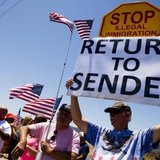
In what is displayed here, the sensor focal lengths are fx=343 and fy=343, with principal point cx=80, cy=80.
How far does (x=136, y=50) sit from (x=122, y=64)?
22cm

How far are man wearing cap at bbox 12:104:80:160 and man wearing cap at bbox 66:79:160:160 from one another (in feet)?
1.86

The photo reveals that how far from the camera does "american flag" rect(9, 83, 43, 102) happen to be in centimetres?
896

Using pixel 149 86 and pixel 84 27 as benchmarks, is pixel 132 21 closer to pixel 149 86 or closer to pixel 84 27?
pixel 149 86

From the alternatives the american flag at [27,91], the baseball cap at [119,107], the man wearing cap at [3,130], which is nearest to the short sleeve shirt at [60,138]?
the baseball cap at [119,107]

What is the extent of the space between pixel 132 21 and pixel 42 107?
3525 mm

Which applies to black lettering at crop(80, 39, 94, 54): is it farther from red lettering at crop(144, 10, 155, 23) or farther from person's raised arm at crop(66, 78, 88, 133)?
red lettering at crop(144, 10, 155, 23)

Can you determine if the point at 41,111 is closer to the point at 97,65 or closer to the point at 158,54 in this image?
the point at 97,65

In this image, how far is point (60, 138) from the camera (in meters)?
4.47

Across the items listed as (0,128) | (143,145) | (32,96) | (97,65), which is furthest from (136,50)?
(32,96)

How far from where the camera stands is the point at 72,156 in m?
4.41

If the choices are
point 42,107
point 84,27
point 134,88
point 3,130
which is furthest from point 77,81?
point 84,27

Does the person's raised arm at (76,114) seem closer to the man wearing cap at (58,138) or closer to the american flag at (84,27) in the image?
the man wearing cap at (58,138)

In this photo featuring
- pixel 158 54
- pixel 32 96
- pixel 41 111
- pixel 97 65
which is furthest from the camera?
pixel 32 96

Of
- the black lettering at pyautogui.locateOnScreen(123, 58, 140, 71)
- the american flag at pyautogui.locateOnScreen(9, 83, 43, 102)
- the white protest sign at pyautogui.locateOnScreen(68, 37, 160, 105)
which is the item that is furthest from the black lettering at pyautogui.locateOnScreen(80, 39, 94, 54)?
the american flag at pyautogui.locateOnScreen(9, 83, 43, 102)
